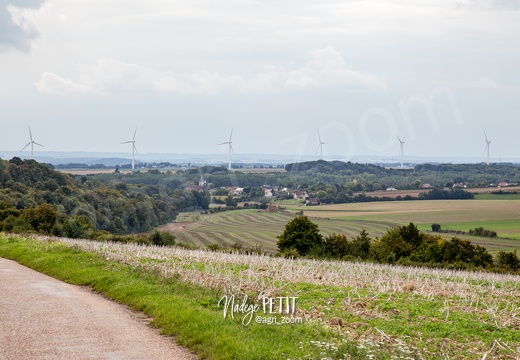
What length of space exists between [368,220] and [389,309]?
348 ft

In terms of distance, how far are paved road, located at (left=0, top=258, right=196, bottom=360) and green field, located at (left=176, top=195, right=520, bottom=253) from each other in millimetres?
66417

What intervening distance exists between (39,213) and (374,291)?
2024 inches

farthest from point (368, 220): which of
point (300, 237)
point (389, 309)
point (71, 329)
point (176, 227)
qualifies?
point (71, 329)

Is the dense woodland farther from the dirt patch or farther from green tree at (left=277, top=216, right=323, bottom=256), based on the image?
green tree at (left=277, top=216, right=323, bottom=256)

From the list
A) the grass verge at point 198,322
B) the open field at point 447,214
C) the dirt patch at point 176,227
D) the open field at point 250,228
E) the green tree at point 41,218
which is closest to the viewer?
the grass verge at point 198,322

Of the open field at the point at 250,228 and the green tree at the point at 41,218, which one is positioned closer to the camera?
the green tree at the point at 41,218

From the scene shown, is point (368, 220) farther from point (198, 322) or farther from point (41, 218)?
point (198, 322)

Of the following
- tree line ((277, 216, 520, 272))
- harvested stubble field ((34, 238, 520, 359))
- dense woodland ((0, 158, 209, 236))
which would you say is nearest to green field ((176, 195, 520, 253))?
dense woodland ((0, 158, 209, 236))

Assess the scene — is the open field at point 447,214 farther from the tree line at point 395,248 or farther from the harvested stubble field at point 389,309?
the harvested stubble field at point 389,309

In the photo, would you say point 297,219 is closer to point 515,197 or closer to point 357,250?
point 357,250

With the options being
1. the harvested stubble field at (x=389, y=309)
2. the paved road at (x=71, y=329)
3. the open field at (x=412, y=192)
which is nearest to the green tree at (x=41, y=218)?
the harvested stubble field at (x=389, y=309)

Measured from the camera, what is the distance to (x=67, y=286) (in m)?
23.5

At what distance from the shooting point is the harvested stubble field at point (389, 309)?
584 inches

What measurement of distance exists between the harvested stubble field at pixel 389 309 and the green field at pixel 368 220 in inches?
2339
